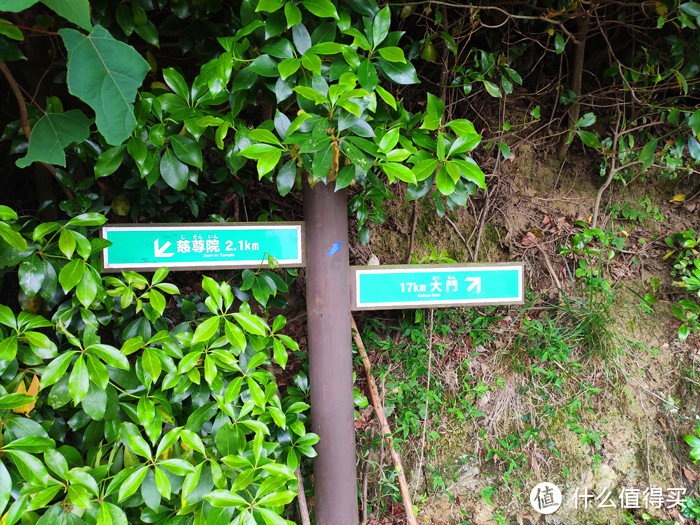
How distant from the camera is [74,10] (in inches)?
23.8

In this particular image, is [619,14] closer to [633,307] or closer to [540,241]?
[540,241]

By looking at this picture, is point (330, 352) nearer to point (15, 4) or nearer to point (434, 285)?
A: point (434, 285)

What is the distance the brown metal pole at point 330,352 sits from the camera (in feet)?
4.74

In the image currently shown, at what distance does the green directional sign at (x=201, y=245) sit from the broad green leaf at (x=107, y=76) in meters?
0.73

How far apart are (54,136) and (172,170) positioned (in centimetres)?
38

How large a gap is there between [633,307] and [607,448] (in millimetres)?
847

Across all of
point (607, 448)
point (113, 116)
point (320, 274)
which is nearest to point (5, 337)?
point (113, 116)

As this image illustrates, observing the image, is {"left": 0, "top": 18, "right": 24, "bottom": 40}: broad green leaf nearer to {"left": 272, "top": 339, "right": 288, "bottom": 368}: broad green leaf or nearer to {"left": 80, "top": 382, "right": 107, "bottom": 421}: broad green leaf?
{"left": 80, "top": 382, "right": 107, "bottom": 421}: broad green leaf

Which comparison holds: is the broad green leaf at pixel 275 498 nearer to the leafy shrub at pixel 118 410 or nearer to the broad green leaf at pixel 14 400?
the leafy shrub at pixel 118 410

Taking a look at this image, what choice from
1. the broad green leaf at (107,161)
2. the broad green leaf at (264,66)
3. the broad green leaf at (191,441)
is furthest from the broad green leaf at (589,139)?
the broad green leaf at (191,441)

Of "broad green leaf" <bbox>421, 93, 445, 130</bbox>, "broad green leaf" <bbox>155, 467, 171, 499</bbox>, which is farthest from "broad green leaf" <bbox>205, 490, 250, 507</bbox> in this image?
"broad green leaf" <bbox>421, 93, 445, 130</bbox>

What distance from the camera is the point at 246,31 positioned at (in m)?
1.12

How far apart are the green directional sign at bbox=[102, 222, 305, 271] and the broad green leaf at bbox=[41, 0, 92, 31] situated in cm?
85

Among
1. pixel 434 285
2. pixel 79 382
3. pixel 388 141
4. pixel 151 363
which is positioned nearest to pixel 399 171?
pixel 388 141
